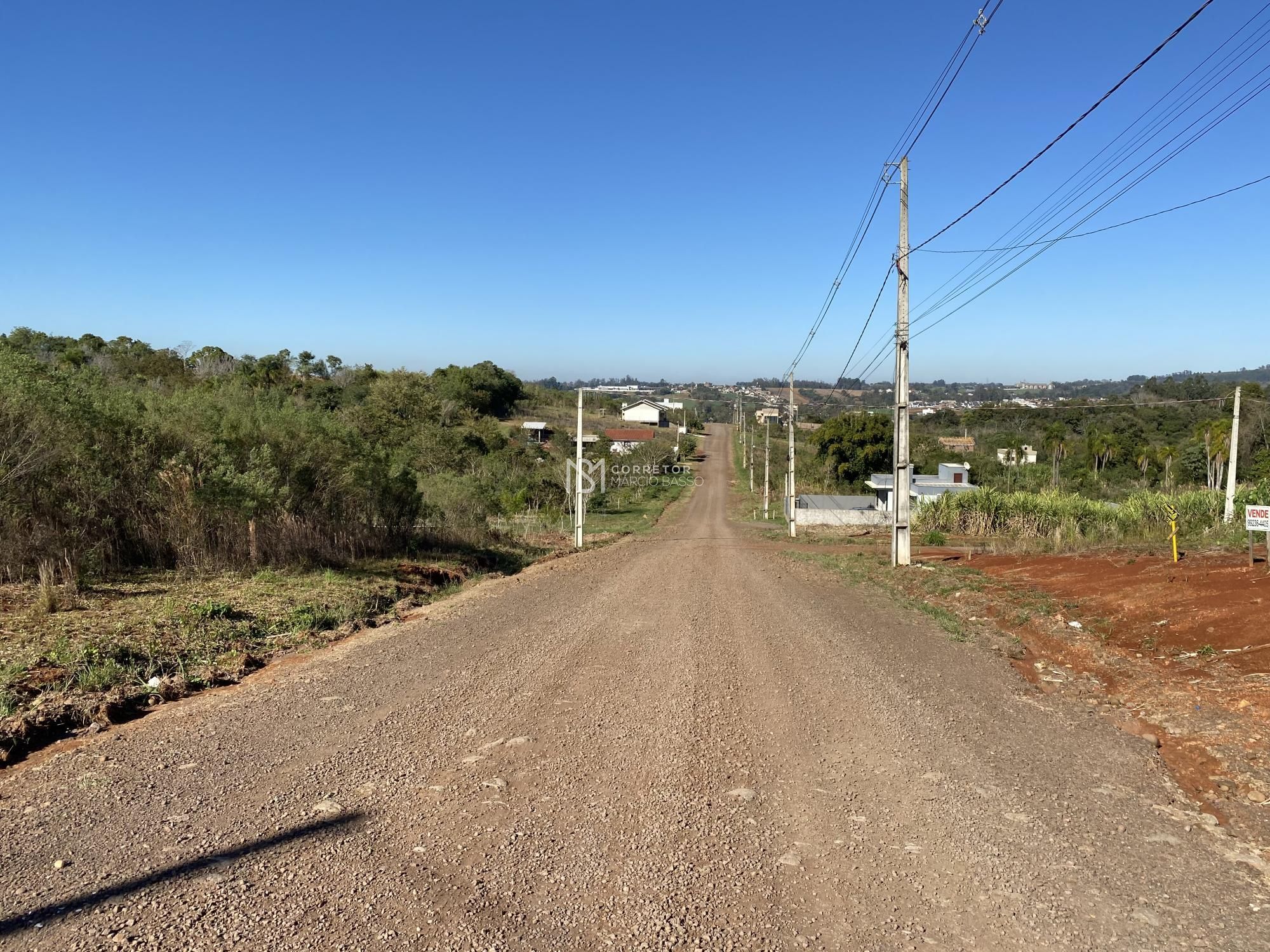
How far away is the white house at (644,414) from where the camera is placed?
127694mm

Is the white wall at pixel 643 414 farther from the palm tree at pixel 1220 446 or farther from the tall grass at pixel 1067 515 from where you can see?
the tall grass at pixel 1067 515

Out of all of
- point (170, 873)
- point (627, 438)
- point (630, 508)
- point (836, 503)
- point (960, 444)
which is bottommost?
point (630, 508)

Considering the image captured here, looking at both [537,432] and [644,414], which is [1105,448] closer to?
[537,432]

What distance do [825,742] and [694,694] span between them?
4.97 feet

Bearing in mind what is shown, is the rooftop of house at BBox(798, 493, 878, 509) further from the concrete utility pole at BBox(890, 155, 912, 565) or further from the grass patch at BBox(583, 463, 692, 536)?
the concrete utility pole at BBox(890, 155, 912, 565)

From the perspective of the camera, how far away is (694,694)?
7.12 m

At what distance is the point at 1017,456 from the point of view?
64.9 meters

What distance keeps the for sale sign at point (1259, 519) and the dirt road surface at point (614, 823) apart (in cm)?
857

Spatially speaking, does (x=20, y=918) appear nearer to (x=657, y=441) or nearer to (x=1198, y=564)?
(x=1198, y=564)

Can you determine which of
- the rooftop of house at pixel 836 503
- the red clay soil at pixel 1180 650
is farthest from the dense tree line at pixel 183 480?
the rooftop of house at pixel 836 503

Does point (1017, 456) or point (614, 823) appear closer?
point (614, 823)

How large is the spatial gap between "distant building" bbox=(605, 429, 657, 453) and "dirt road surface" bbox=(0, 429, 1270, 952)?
69.0 m

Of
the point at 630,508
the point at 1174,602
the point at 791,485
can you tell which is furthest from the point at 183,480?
the point at 630,508

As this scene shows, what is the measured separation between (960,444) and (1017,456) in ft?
73.0
